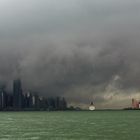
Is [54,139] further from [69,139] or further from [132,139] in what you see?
[132,139]

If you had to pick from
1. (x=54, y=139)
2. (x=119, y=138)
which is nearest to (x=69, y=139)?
(x=54, y=139)

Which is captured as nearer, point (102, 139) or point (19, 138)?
point (102, 139)

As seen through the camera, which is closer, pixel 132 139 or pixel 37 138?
pixel 132 139

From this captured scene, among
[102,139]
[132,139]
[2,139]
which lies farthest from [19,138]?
[132,139]

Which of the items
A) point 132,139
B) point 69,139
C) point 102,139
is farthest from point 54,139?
point 132,139

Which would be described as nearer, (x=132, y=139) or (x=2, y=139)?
(x=132, y=139)

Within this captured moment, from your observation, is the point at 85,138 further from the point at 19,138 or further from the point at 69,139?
the point at 19,138

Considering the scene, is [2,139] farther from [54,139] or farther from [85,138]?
[85,138]
